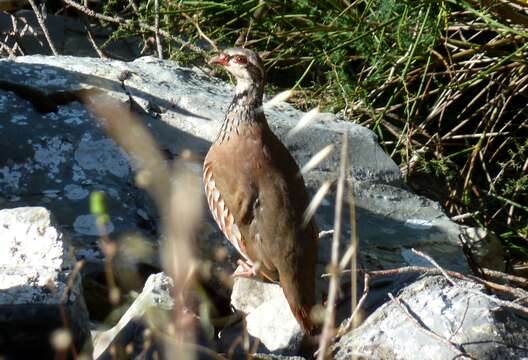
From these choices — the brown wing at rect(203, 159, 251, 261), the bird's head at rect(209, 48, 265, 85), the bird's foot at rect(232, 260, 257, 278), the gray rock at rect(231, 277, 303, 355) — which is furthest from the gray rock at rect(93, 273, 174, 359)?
the bird's head at rect(209, 48, 265, 85)

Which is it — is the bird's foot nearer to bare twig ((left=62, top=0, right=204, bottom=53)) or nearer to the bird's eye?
the bird's eye

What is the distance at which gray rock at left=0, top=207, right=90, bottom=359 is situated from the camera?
105 inches

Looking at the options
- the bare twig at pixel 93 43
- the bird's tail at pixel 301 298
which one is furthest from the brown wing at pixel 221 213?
the bare twig at pixel 93 43

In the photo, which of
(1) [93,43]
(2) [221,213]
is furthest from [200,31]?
(2) [221,213]

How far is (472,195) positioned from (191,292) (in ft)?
11.1

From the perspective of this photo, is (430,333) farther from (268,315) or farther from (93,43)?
(93,43)

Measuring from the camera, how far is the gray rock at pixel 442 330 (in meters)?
2.85

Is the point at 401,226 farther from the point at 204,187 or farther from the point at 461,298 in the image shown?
the point at 461,298

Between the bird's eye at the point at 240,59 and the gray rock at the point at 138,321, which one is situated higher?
the bird's eye at the point at 240,59

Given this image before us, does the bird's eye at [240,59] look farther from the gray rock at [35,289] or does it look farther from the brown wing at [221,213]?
the gray rock at [35,289]

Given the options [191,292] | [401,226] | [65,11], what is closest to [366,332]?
[191,292]

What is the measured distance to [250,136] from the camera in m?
4.15

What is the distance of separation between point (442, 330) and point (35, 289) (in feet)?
3.68

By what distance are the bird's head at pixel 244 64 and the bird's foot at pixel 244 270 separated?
33.0 inches
